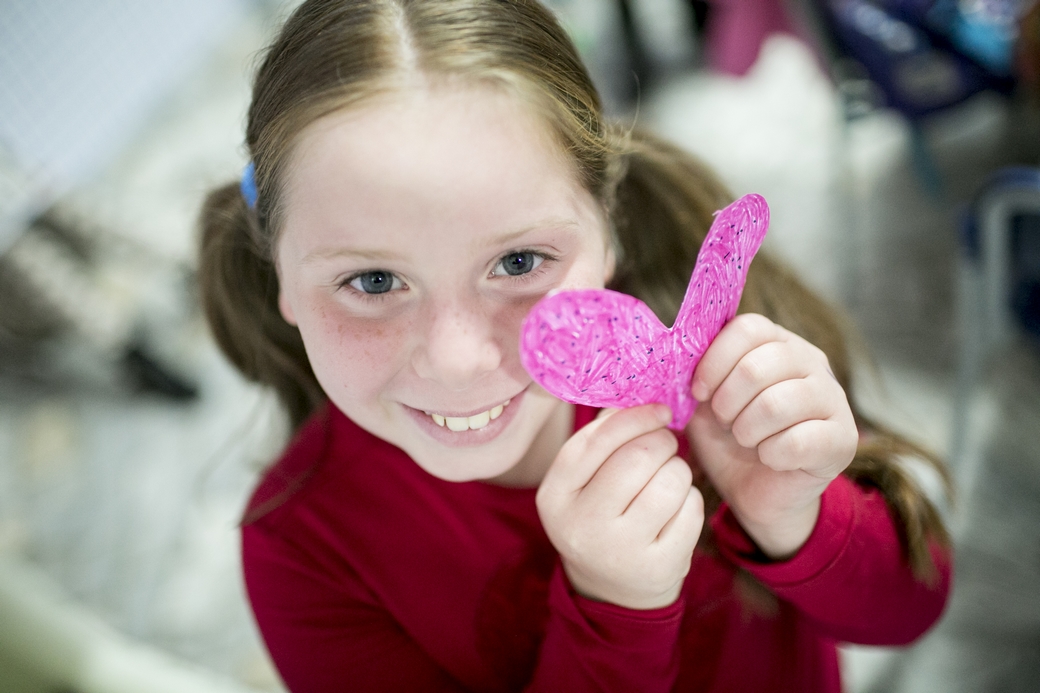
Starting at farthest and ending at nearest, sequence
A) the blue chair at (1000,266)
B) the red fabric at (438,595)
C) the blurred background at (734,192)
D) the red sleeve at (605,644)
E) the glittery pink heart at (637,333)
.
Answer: the blurred background at (734,192) → the blue chair at (1000,266) → the red fabric at (438,595) → the red sleeve at (605,644) → the glittery pink heart at (637,333)

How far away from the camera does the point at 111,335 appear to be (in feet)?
6.30

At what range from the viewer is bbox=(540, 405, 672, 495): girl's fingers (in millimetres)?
528

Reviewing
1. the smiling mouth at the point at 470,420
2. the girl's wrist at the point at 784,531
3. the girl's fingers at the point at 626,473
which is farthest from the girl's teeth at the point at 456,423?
→ the girl's wrist at the point at 784,531

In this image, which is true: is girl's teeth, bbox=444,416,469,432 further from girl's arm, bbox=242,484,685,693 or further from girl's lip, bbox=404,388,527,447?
girl's arm, bbox=242,484,685,693

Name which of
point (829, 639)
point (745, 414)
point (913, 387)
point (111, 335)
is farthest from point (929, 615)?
point (111, 335)

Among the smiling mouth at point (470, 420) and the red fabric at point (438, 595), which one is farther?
the red fabric at point (438, 595)

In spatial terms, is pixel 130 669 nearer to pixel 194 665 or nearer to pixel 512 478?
pixel 512 478

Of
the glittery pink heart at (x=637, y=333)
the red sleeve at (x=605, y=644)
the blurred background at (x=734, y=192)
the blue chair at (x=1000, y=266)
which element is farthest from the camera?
the blurred background at (x=734, y=192)

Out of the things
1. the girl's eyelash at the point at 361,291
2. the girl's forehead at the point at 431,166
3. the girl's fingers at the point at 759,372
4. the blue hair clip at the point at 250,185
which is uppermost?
the girl's forehead at the point at 431,166

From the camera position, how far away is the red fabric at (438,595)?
0.70 meters

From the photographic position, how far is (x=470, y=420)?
58 cm

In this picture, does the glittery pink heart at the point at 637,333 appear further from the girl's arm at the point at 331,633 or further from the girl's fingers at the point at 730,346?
the girl's arm at the point at 331,633

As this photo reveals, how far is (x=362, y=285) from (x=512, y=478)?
0.89ft

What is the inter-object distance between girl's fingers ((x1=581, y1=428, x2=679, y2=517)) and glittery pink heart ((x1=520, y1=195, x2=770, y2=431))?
0.09ft
